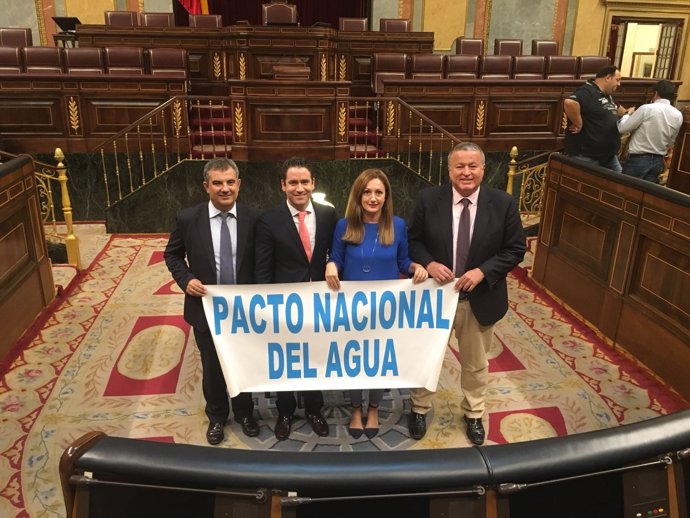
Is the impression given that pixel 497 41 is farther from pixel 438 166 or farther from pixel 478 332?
pixel 478 332

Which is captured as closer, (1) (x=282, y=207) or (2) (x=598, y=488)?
(2) (x=598, y=488)

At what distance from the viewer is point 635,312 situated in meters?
3.66

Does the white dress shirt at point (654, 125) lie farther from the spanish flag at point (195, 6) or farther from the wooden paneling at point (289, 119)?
the spanish flag at point (195, 6)

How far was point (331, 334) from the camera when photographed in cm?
273

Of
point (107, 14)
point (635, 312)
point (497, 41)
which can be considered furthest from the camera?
point (497, 41)

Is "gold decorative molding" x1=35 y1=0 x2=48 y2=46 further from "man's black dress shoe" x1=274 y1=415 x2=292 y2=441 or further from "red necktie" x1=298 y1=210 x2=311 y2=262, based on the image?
"man's black dress shoe" x1=274 y1=415 x2=292 y2=441

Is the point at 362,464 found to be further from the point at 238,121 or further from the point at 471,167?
the point at 238,121

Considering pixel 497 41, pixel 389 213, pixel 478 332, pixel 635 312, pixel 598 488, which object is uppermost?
pixel 497 41

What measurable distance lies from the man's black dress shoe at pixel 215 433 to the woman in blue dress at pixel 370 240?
0.97 metres

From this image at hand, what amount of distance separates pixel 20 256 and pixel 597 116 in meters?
4.61

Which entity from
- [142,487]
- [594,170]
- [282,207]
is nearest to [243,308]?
[282,207]

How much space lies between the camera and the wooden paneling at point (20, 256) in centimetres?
375

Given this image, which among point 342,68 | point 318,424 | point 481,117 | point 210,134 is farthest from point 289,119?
point 318,424

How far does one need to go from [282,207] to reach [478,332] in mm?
1140
